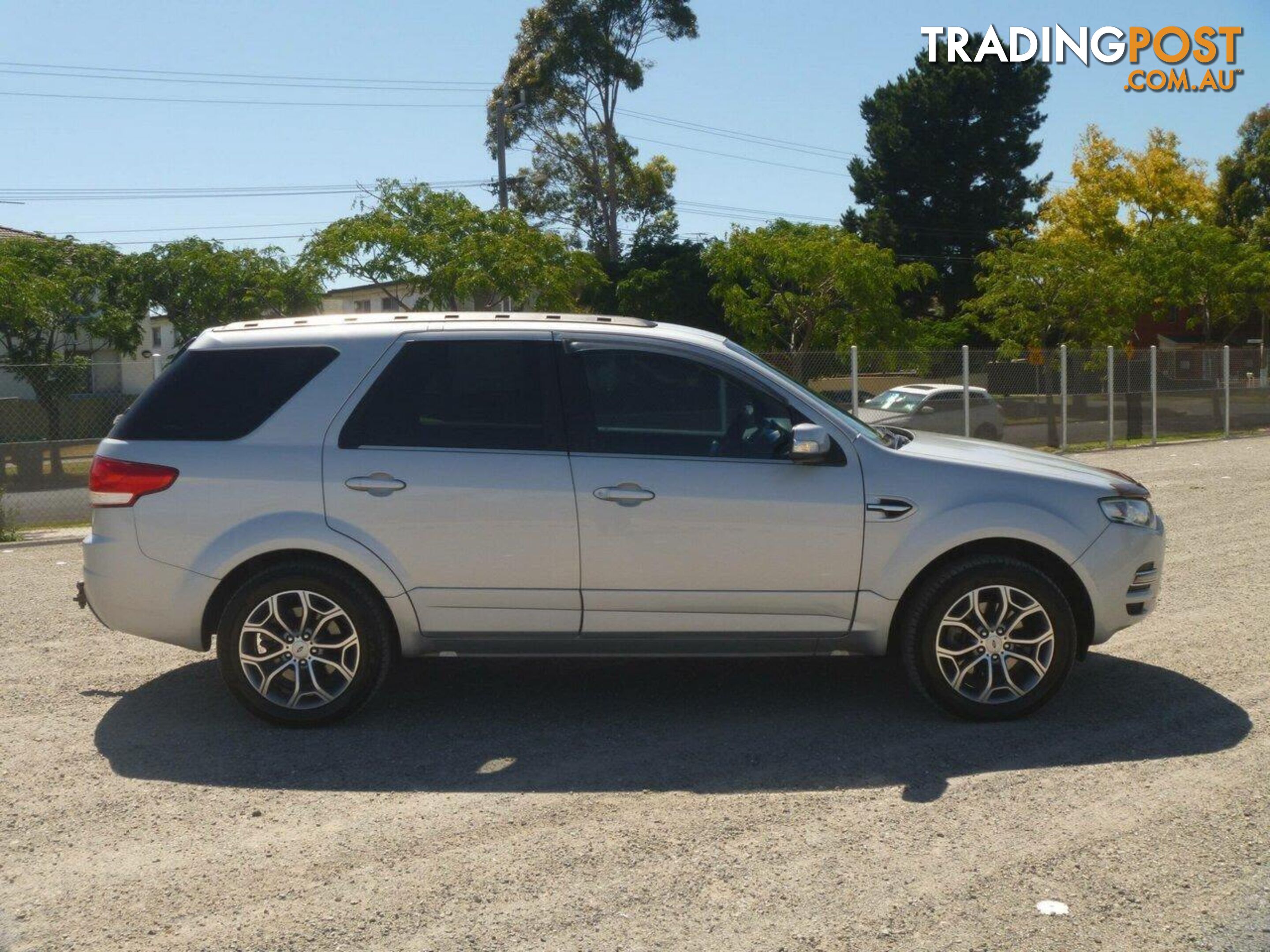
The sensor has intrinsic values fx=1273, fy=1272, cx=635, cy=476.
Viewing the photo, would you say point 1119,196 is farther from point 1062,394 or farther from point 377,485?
point 377,485

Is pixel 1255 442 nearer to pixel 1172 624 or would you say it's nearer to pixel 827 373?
pixel 827 373

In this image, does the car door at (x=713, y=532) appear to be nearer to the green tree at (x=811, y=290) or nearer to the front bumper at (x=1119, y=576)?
the front bumper at (x=1119, y=576)

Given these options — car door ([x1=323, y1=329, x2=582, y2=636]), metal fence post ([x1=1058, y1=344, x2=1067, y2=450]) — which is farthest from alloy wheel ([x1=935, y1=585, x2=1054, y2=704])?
metal fence post ([x1=1058, y1=344, x2=1067, y2=450])

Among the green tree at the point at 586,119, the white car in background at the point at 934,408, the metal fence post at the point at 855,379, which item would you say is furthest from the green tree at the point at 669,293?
the metal fence post at the point at 855,379

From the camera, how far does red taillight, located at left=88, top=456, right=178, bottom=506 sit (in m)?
5.82

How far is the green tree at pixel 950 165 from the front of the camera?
169 ft

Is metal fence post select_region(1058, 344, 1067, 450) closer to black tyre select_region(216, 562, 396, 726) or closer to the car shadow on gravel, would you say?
the car shadow on gravel

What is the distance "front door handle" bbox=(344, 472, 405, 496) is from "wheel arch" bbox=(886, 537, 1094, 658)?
7.66 feet

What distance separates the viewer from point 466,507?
5.73 m

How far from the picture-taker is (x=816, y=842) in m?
4.47

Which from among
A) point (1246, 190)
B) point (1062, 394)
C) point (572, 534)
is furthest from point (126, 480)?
point (1246, 190)

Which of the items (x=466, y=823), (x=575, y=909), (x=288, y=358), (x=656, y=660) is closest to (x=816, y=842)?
(x=575, y=909)

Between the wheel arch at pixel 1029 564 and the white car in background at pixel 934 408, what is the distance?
13987mm

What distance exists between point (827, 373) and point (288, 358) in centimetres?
1480
